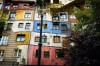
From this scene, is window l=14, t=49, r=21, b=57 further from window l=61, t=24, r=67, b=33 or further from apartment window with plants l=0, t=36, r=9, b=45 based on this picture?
window l=61, t=24, r=67, b=33

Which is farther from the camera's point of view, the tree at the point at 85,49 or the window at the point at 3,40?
the window at the point at 3,40


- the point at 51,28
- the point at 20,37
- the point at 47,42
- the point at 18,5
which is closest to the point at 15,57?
the point at 20,37

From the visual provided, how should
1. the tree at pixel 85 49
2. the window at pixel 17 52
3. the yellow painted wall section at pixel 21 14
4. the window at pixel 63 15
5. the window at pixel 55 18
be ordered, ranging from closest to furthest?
the tree at pixel 85 49 → the window at pixel 17 52 → the window at pixel 55 18 → the yellow painted wall section at pixel 21 14 → the window at pixel 63 15

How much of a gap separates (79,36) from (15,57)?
10755 millimetres

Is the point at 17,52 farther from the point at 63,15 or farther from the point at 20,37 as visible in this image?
the point at 63,15

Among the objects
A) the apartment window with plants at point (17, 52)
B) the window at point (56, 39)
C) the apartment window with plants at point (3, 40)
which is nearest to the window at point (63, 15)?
the window at point (56, 39)

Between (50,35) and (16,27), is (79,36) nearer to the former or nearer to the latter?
(50,35)

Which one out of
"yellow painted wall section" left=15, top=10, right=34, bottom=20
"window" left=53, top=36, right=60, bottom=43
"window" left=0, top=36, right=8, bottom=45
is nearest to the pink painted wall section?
"window" left=53, top=36, right=60, bottom=43

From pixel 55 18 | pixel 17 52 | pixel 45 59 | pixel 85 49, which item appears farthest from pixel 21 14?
pixel 85 49

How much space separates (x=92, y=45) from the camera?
1590 cm

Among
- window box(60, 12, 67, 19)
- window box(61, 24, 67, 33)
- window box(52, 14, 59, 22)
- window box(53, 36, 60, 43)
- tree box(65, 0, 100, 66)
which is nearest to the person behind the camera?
tree box(65, 0, 100, 66)

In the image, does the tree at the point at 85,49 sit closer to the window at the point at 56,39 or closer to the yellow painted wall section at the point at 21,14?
the window at the point at 56,39

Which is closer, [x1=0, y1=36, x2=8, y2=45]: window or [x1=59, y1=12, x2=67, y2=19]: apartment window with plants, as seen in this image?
[x1=0, y1=36, x2=8, y2=45]: window

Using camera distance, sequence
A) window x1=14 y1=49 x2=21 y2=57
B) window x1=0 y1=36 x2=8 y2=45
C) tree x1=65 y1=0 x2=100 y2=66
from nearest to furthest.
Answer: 1. tree x1=65 y1=0 x2=100 y2=66
2. window x1=14 y1=49 x2=21 y2=57
3. window x1=0 y1=36 x2=8 y2=45
